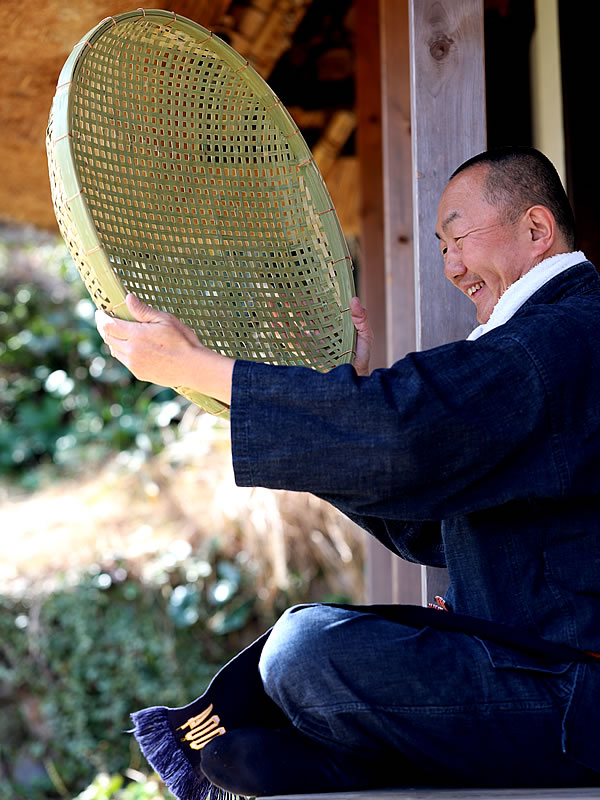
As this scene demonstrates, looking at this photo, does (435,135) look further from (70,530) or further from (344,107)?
(70,530)

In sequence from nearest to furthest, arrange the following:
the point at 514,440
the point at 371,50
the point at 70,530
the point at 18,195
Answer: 1. the point at 514,440
2. the point at 371,50
3. the point at 18,195
4. the point at 70,530

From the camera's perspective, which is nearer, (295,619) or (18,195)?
(295,619)

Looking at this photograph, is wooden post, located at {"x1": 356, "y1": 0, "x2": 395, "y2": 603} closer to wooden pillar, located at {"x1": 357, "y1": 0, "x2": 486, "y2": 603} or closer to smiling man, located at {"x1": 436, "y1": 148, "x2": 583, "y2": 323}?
wooden pillar, located at {"x1": 357, "y1": 0, "x2": 486, "y2": 603}

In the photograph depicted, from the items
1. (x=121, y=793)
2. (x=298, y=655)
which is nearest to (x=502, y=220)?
(x=298, y=655)

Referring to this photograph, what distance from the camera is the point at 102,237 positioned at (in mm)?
1405

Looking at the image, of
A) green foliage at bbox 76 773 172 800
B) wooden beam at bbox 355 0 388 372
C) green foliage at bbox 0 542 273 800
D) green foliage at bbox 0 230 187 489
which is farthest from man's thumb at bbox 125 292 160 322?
green foliage at bbox 0 230 187 489

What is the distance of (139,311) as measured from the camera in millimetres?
1289

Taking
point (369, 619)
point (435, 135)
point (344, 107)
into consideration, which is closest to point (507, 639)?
point (369, 619)

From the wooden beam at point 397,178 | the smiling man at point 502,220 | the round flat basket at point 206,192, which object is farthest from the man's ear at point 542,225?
the wooden beam at point 397,178

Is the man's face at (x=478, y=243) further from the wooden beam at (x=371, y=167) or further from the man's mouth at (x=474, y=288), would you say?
the wooden beam at (x=371, y=167)

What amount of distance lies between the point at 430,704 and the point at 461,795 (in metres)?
0.10

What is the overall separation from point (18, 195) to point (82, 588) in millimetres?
2143

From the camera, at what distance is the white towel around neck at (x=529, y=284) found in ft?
4.59

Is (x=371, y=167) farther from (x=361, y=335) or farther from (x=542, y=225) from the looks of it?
(x=542, y=225)
